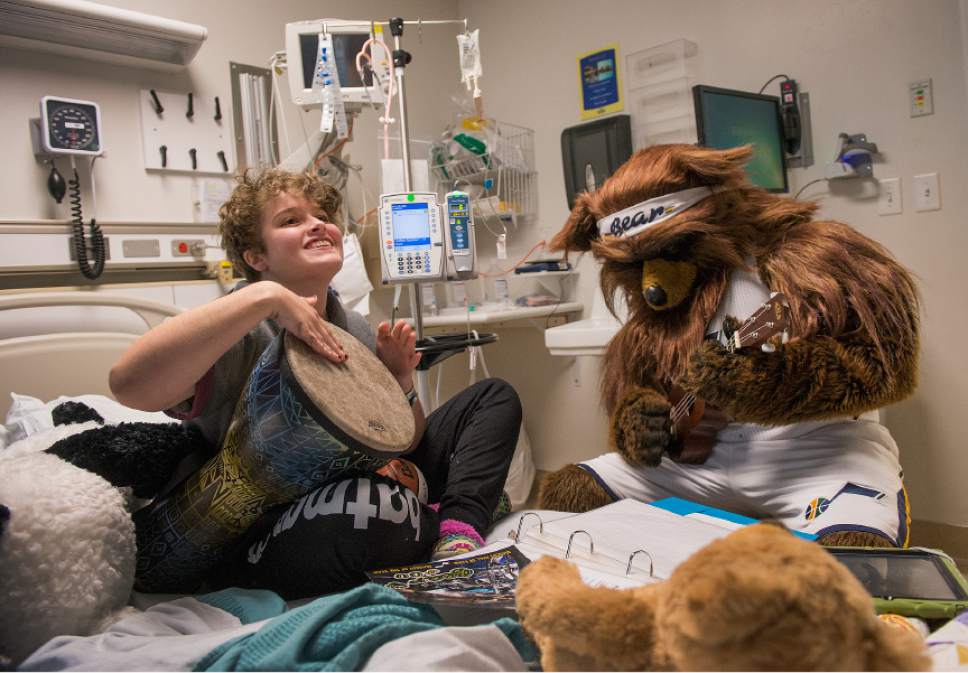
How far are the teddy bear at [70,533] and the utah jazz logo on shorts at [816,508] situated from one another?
3.68 feet

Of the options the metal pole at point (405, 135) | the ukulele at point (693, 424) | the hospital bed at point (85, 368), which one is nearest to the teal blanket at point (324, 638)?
the hospital bed at point (85, 368)

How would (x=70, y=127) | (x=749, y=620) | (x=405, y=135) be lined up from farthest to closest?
1. (x=70, y=127)
2. (x=405, y=135)
3. (x=749, y=620)

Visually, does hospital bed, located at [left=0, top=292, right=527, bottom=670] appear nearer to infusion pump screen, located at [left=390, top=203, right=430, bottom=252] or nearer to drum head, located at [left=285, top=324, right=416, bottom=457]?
drum head, located at [left=285, top=324, right=416, bottom=457]

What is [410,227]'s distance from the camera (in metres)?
2.04

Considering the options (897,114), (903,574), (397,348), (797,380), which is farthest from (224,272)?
(897,114)

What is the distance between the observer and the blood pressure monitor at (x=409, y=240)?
202cm

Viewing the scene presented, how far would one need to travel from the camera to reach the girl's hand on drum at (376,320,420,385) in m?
1.39

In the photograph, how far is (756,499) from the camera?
1.39 meters

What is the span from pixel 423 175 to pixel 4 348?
1.45 m

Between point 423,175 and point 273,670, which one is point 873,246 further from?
point 423,175

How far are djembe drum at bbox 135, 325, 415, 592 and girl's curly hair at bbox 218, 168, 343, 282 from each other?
1.29 feet

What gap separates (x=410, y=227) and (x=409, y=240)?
0.04 metres

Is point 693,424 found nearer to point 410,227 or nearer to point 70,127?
point 410,227

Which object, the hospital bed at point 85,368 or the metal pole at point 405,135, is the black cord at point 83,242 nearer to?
the hospital bed at point 85,368
